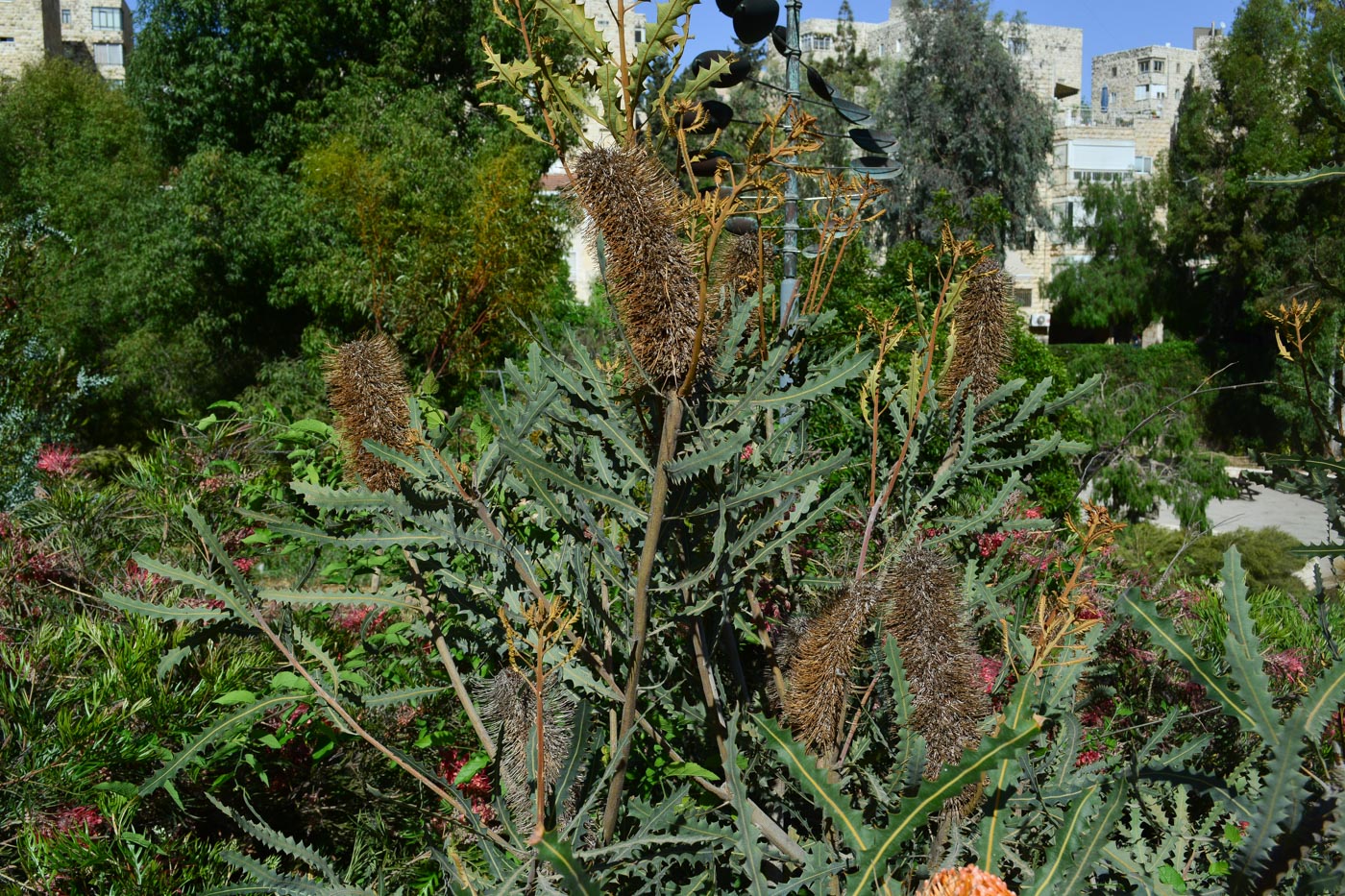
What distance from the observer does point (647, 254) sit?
3.43ft

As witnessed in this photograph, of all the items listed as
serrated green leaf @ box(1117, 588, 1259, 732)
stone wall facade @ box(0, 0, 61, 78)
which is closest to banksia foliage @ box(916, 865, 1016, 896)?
serrated green leaf @ box(1117, 588, 1259, 732)

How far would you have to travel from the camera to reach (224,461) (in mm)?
2822

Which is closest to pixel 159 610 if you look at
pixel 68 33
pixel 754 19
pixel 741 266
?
pixel 741 266

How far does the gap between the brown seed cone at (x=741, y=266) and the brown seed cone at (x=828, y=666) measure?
1.87 feet

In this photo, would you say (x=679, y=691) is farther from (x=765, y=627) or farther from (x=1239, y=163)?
(x=1239, y=163)

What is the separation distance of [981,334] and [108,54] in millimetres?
46383

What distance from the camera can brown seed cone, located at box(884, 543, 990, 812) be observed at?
1.06 metres

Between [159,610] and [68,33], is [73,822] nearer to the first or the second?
[159,610]

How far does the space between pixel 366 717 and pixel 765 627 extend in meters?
Result: 1.06

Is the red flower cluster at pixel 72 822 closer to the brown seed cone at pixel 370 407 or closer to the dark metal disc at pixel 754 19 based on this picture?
the brown seed cone at pixel 370 407

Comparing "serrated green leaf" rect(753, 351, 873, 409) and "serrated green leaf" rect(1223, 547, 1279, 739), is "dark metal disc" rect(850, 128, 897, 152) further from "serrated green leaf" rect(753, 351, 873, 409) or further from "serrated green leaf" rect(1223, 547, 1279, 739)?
"serrated green leaf" rect(1223, 547, 1279, 739)

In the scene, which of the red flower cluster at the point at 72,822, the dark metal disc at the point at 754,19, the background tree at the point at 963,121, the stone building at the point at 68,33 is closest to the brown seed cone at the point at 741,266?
the dark metal disc at the point at 754,19

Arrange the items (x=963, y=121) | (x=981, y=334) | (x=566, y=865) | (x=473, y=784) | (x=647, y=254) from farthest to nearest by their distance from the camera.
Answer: (x=963, y=121) < (x=473, y=784) < (x=981, y=334) < (x=647, y=254) < (x=566, y=865)

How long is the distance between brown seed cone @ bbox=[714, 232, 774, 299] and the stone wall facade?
3273 centimetres
